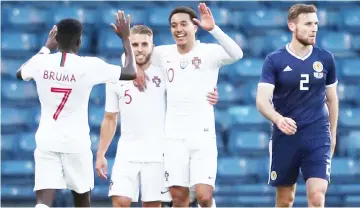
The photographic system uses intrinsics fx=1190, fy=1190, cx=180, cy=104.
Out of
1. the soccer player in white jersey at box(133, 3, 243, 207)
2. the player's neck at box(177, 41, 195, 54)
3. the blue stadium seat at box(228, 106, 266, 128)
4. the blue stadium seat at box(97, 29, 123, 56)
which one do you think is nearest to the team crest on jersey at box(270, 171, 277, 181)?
the soccer player in white jersey at box(133, 3, 243, 207)

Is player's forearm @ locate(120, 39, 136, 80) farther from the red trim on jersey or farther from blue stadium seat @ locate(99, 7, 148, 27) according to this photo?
blue stadium seat @ locate(99, 7, 148, 27)

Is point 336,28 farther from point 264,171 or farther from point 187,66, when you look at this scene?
point 187,66

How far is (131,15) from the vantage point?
1725 cm

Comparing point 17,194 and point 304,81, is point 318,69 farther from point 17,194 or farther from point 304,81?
point 17,194

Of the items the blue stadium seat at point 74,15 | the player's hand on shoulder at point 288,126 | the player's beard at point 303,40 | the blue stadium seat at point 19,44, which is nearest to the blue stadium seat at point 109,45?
the blue stadium seat at point 74,15

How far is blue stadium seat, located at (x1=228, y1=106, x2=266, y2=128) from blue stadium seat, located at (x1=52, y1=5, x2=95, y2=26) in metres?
2.74

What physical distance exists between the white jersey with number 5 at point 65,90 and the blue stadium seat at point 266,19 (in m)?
7.30

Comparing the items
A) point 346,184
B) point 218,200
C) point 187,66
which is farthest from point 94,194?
point 187,66

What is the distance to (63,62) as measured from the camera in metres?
10.2

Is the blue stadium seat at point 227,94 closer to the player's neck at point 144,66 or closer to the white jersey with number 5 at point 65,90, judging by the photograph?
the player's neck at point 144,66

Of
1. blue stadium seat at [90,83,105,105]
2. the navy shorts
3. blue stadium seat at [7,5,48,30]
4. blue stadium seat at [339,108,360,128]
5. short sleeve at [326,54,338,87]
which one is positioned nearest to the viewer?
the navy shorts

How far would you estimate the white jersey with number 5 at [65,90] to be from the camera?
33.3ft

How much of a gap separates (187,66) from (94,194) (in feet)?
15.0

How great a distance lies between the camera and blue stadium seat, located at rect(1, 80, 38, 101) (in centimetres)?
1652
